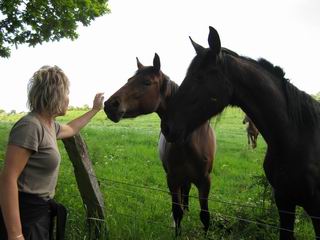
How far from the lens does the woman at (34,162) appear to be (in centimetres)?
240

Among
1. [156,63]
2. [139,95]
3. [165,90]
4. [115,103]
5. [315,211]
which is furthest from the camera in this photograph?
[165,90]

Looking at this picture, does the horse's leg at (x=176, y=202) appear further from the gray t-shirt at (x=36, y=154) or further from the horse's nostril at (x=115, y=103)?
the gray t-shirt at (x=36, y=154)

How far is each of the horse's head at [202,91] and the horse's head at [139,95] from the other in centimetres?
150

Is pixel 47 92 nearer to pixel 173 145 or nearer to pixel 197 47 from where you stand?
pixel 197 47

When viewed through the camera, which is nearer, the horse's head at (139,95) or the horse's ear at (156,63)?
the horse's head at (139,95)

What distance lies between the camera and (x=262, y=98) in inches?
134

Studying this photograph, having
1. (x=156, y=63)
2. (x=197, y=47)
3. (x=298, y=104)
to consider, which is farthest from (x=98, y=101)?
(x=298, y=104)

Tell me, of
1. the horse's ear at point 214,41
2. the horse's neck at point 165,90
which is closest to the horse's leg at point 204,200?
the horse's neck at point 165,90

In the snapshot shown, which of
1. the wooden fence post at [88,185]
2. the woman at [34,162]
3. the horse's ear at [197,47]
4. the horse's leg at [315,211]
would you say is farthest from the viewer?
the wooden fence post at [88,185]

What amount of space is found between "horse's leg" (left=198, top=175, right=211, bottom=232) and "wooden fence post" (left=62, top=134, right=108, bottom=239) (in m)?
1.45

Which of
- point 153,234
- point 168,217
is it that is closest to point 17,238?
point 153,234

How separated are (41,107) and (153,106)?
2.58m

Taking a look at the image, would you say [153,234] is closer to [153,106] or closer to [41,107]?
[153,106]

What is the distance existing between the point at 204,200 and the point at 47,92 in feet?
10.1
